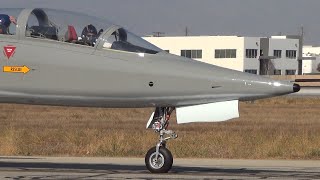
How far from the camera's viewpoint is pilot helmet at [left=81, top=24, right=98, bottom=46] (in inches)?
546

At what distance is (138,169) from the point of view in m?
15.5

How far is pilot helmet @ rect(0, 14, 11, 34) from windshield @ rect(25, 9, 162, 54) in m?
0.35

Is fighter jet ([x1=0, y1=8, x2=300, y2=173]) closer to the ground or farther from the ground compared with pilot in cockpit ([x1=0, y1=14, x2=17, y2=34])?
closer to the ground

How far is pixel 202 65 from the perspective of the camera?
531 inches

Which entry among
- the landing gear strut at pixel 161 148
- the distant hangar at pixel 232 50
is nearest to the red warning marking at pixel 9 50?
the landing gear strut at pixel 161 148

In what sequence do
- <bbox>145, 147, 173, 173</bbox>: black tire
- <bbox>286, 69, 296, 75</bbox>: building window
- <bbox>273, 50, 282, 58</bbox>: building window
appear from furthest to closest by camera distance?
<bbox>286, 69, 296, 75</bbox>: building window, <bbox>273, 50, 282, 58</bbox>: building window, <bbox>145, 147, 173, 173</bbox>: black tire

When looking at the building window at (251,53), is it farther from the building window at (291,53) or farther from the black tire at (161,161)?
the black tire at (161,161)

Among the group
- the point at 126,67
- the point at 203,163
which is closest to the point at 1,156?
the point at 203,163

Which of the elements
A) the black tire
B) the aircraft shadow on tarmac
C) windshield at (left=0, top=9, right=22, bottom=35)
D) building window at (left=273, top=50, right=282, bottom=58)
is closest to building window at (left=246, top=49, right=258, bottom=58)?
building window at (left=273, top=50, right=282, bottom=58)

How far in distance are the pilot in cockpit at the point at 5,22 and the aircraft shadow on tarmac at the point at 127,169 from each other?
8.21 ft

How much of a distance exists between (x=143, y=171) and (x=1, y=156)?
4.95 metres

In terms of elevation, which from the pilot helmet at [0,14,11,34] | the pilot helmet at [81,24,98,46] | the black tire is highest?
the pilot helmet at [0,14,11,34]

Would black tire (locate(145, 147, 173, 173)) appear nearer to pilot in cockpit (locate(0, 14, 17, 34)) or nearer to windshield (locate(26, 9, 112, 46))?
windshield (locate(26, 9, 112, 46))

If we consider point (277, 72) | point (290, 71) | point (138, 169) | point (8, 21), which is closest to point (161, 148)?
point (138, 169)
